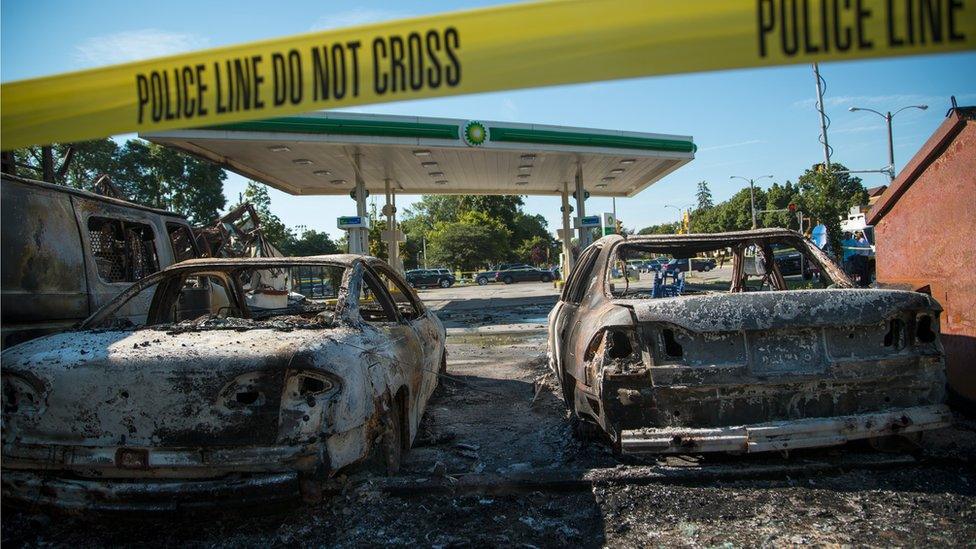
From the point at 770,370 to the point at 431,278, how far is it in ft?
129

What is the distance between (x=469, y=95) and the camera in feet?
6.62

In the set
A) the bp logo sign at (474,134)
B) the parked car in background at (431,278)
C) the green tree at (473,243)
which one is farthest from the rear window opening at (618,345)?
the green tree at (473,243)

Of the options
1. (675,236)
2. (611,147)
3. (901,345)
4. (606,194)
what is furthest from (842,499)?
(606,194)

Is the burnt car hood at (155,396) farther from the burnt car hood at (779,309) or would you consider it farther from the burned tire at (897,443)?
the burned tire at (897,443)

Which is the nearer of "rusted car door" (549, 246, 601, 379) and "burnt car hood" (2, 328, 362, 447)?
"burnt car hood" (2, 328, 362, 447)

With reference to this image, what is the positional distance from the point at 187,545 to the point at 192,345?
3.09 ft

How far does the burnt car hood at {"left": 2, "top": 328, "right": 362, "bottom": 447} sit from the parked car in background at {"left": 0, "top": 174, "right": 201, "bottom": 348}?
5.61ft

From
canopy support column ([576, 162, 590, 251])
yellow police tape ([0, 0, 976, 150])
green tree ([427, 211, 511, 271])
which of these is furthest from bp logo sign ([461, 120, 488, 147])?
green tree ([427, 211, 511, 271])

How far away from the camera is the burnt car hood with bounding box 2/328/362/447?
2688mm

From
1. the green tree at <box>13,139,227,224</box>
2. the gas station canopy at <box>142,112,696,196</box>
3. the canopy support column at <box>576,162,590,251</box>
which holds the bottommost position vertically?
the canopy support column at <box>576,162,590,251</box>

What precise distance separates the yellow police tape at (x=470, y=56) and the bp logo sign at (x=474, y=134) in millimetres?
13548

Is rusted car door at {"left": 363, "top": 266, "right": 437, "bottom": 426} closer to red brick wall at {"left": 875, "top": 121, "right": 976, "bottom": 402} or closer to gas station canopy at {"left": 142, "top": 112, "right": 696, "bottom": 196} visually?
red brick wall at {"left": 875, "top": 121, "right": 976, "bottom": 402}

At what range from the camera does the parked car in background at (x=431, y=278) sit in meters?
41.6

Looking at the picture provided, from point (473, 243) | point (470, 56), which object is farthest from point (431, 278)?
point (470, 56)
